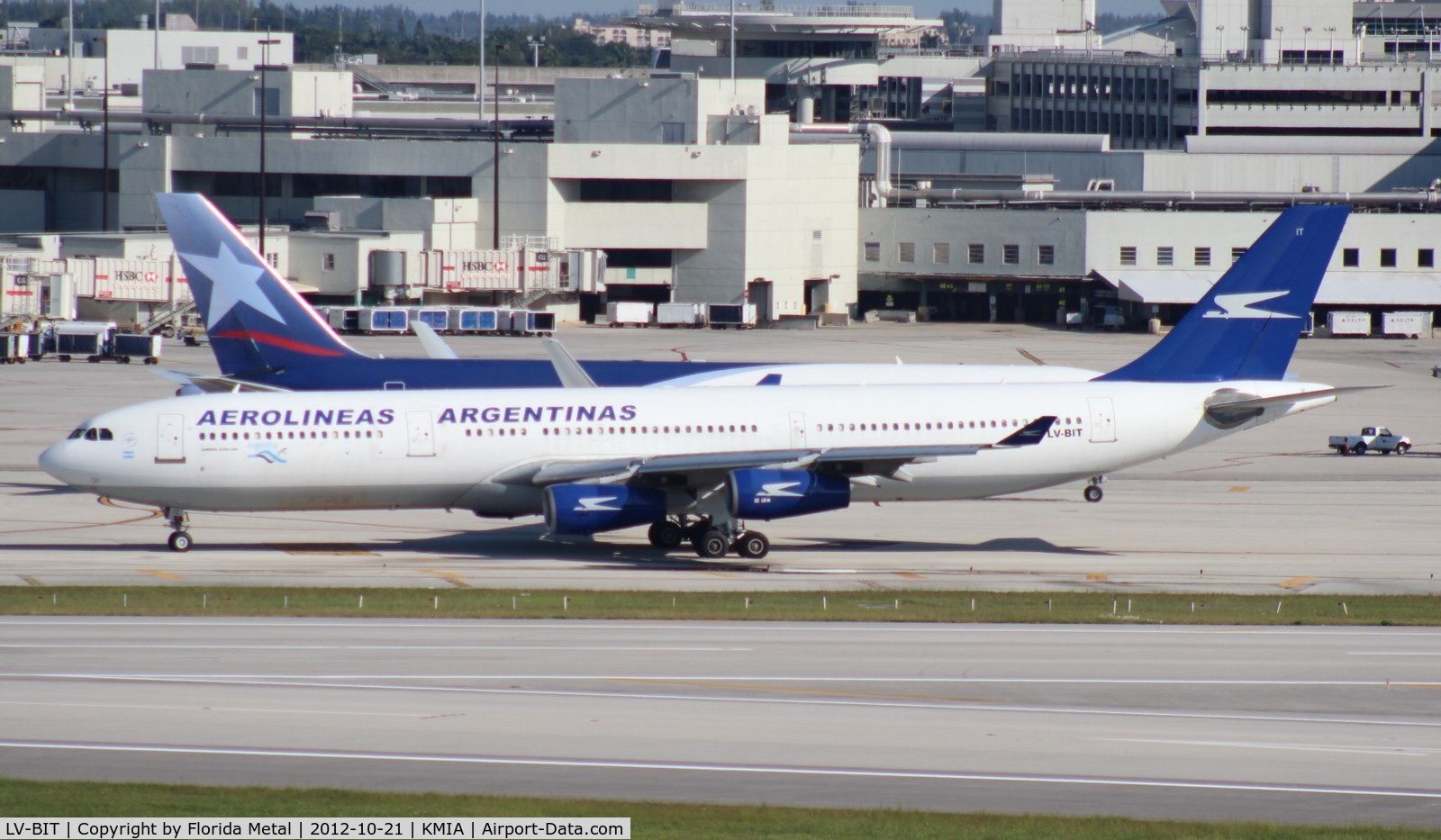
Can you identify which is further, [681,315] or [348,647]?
[681,315]

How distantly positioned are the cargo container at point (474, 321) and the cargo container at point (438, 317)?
1.15ft

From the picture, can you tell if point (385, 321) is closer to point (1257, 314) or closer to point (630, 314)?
point (630, 314)

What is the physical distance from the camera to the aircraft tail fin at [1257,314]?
4844 cm

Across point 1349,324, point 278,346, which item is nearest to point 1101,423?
point 278,346

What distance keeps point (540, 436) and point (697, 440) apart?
158 inches

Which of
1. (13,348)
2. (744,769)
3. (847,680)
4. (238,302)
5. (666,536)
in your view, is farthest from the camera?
(13,348)

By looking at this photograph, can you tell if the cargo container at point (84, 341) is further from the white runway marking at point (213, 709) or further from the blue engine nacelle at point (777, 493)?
the white runway marking at point (213, 709)

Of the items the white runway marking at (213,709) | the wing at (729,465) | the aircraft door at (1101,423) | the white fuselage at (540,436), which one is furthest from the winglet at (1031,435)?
the white runway marking at (213,709)

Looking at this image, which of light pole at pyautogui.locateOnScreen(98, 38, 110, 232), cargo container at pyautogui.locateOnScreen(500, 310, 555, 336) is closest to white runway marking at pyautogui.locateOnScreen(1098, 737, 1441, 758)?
cargo container at pyautogui.locateOnScreen(500, 310, 555, 336)

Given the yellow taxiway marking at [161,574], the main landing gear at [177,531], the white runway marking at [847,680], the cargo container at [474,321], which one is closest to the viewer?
the white runway marking at [847,680]

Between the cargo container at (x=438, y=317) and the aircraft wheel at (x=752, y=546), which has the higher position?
the cargo container at (x=438, y=317)

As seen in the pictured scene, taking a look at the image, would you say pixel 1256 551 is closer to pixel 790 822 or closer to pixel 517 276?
pixel 790 822

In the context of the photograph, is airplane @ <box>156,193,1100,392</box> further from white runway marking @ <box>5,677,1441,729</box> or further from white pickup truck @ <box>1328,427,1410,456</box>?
white runway marking @ <box>5,677,1441,729</box>

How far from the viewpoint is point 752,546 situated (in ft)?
146
